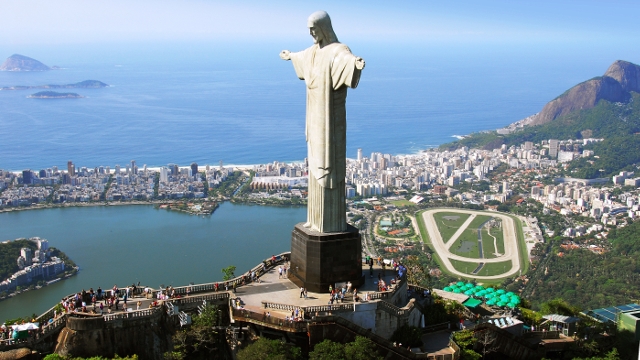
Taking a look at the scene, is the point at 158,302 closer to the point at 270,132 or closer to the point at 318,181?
the point at 318,181

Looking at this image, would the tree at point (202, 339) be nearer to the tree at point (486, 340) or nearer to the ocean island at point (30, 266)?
the tree at point (486, 340)

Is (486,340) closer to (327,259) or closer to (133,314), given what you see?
(327,259)

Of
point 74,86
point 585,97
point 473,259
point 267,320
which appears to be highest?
point 74,86

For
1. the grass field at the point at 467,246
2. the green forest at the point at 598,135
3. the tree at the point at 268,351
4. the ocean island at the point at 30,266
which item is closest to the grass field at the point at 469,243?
the grass field at the point at 467,246

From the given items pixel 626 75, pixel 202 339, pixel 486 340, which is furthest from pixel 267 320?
pixel 626 75

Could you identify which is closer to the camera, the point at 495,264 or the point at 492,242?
the point at 495,264

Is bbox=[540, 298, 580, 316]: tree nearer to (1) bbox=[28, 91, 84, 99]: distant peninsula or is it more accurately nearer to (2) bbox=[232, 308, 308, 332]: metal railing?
(2) bbox=[232, 308, 308, 332]: metal railing

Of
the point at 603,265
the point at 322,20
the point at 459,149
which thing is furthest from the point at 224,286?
the point at 459,149
